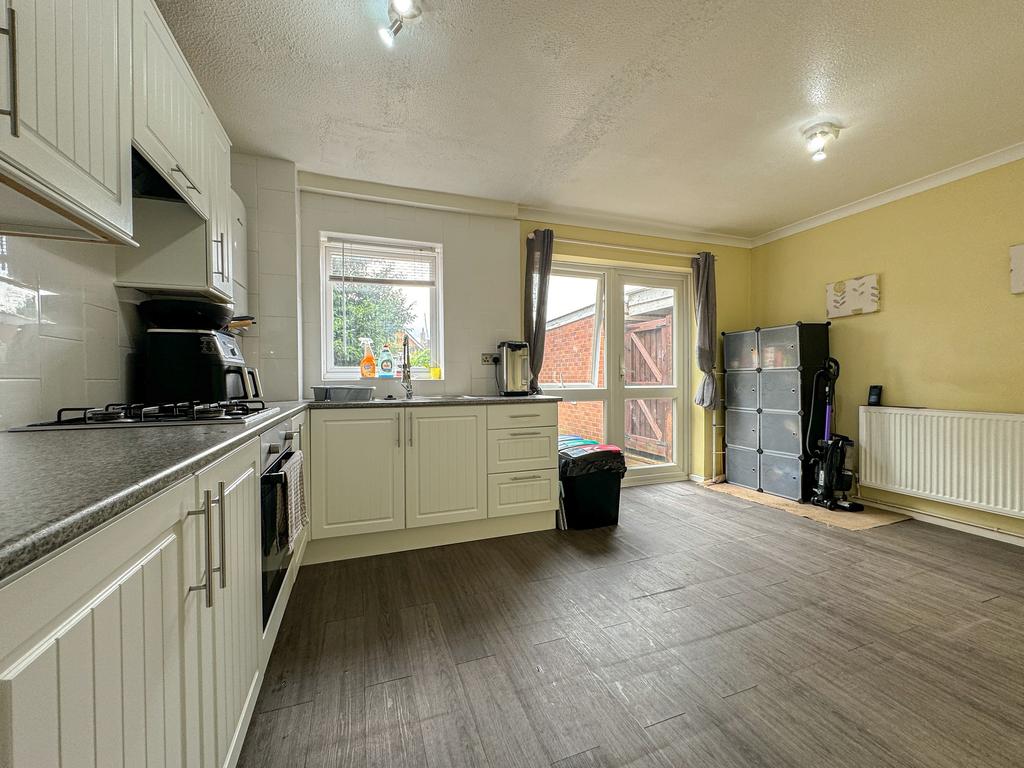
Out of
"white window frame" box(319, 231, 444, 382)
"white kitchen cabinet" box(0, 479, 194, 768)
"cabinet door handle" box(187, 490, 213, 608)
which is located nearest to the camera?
"white kitchen cabinet" box(0, 479, 194, 768)

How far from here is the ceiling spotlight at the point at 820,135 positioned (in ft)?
7.79

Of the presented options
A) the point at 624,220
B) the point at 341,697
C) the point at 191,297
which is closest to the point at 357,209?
the point at 191,297

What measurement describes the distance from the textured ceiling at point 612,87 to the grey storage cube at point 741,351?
4.38 feet

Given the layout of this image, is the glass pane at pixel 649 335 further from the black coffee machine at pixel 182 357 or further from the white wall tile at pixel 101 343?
the white wall tile at pixel 101 343

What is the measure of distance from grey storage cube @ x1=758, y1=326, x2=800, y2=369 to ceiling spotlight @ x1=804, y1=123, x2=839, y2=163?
1.45 m

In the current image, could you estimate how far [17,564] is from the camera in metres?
0.37

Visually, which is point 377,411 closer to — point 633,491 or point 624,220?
point 633,491

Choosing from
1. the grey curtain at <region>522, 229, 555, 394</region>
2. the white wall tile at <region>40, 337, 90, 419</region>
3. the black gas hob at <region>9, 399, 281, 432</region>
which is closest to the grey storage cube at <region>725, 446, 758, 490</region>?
the grey curtain at <region>522, 229, 555, 394</region>

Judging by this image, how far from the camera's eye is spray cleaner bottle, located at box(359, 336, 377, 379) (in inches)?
122

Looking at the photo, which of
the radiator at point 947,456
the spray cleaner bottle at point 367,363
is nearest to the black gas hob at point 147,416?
the spray cleaner bottle at point 367,363

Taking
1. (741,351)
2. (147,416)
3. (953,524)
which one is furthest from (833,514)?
(147,416)

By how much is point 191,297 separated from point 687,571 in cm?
279

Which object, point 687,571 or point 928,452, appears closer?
point 687,571

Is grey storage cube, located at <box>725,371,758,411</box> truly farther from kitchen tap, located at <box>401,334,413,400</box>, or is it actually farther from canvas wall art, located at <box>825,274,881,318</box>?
kitchen tap, located at <box>401,334,413,400</box>
